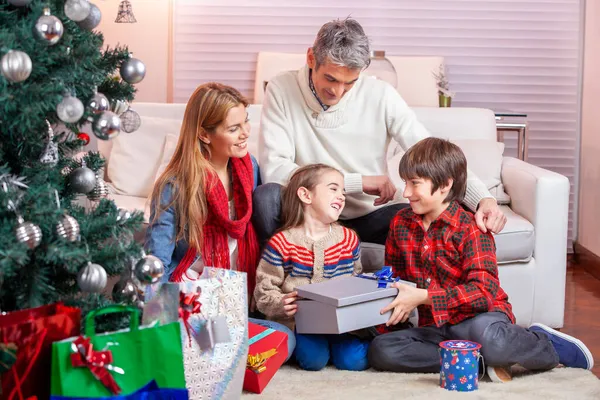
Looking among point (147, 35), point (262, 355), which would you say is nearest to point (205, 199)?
point (262, 355)

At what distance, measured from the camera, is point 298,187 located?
2613 millimetres

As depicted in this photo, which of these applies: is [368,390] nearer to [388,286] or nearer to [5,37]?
[388,286]

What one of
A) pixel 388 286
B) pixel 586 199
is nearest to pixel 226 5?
pixel 586 199

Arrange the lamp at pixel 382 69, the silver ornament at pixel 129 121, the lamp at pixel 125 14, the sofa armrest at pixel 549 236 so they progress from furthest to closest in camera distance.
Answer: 1. the lamp at pixel 125 14
2. the lamp at pixel 382 69
3. the sofa armrest at pixel 549 236
4. the silver ornament at pixel 129 121

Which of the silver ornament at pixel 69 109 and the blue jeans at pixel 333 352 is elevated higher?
the silver ornament at pixel 69 109

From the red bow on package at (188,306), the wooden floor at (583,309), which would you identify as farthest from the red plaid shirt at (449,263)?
the red bow on package at (188,306)

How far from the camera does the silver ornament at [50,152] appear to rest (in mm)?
1698

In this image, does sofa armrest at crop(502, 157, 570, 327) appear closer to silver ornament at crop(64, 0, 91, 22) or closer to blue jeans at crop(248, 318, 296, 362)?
blue jeans at crop(248, 318, 296, 362)

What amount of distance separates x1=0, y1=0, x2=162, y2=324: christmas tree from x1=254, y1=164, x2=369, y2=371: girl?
0.77m

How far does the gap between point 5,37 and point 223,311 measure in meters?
0.83

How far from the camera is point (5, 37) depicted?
4.98 ft

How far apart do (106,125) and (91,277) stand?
0.94ft

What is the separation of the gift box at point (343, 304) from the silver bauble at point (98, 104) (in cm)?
87

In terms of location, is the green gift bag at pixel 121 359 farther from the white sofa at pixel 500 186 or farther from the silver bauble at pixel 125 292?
the white sofa at pixel 500 186
